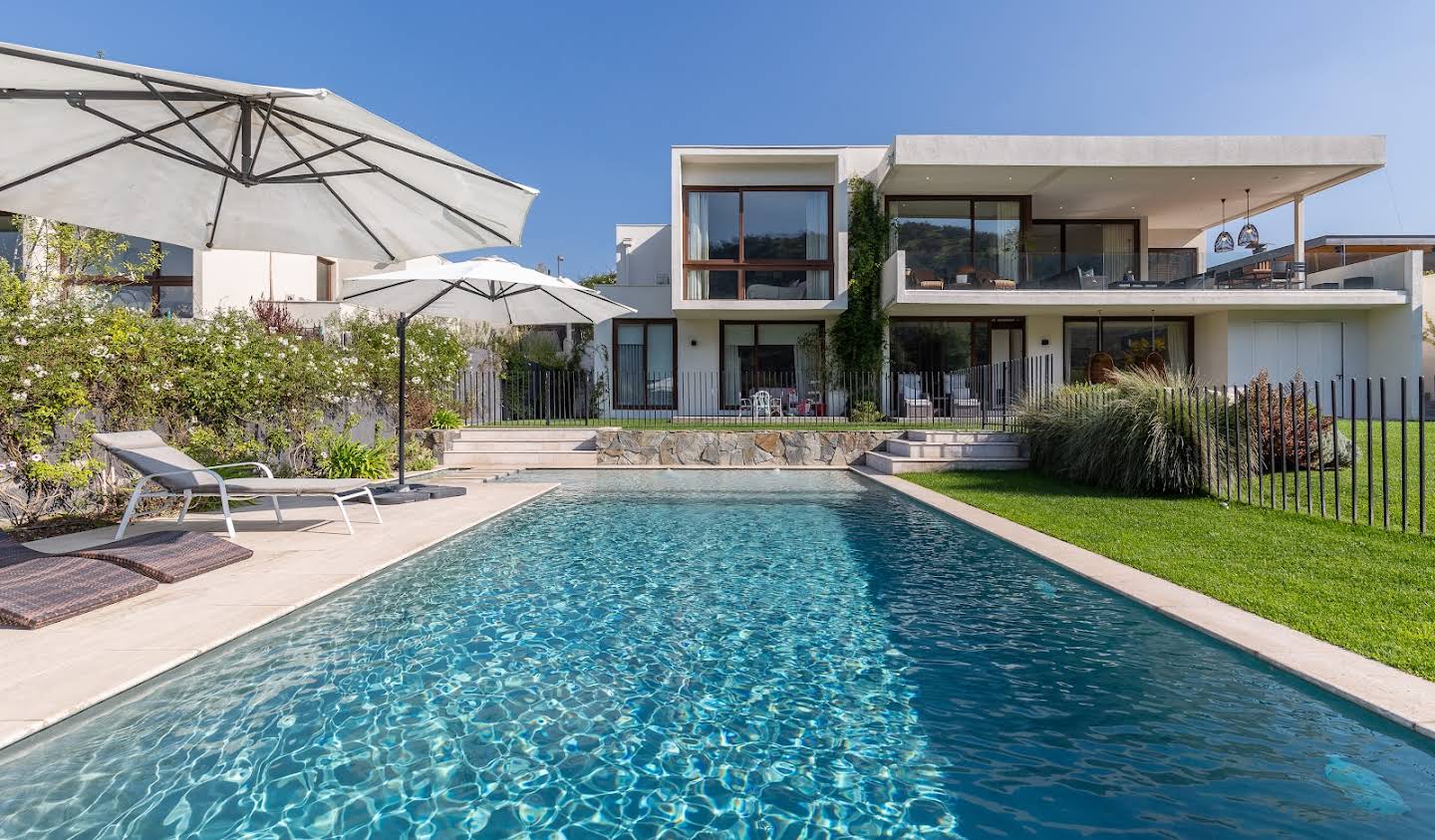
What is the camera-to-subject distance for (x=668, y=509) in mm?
8539

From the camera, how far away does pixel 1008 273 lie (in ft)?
59.0

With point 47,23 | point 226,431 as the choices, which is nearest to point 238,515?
point 226,431

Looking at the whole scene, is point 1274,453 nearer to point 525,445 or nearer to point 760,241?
point 525,445

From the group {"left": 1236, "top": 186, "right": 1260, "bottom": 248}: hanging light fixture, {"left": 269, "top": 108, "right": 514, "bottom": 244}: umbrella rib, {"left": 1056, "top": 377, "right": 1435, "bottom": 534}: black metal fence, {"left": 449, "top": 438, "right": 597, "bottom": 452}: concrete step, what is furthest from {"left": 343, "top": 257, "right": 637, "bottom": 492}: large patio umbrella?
{"left": 1236, "top": 186, "right": 1260, "bottom": 248}: hanging light fixture

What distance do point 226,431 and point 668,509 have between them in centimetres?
544

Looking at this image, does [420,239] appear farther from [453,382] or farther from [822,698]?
[453,382]

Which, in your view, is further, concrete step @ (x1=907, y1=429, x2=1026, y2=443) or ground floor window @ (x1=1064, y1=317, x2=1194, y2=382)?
ground floor window @ (x1=1064, y1=317, x2=1194, y2=382)

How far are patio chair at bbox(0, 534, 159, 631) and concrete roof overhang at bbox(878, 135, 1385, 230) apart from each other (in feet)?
53.0

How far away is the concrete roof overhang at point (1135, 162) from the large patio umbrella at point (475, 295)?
33.3 ft

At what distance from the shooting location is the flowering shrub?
6.11 meters

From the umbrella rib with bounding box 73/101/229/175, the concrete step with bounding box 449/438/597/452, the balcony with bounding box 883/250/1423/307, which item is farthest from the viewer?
the balcony with bounding box 883/250/1423/307

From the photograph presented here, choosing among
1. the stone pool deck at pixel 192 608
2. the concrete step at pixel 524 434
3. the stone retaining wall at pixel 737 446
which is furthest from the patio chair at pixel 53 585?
the stone retaining wall at pixel 737 446

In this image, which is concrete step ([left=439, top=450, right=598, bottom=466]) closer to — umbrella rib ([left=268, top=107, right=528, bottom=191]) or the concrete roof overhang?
umbrella rib ([left=268, top=107, right=528, bottom=191])

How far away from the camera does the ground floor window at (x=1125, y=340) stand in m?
19.8
